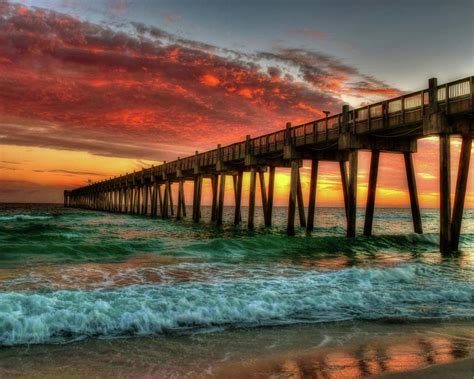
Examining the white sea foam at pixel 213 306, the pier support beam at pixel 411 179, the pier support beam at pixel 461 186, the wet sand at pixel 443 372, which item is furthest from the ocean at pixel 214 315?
the pier support beam at pixel 411 179

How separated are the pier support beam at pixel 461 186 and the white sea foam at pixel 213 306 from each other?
6464 mm

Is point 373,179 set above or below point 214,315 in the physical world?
above

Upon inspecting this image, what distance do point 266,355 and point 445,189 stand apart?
1265cm

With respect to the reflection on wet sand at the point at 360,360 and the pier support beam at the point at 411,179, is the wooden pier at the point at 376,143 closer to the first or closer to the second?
the pier support beam at the point at 411,179

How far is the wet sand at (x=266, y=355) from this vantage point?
4188 mm

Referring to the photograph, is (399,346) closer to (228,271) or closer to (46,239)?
(228,271)

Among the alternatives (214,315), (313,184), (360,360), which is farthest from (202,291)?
(313,184)

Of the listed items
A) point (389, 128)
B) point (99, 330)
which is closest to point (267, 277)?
point (99, 330)

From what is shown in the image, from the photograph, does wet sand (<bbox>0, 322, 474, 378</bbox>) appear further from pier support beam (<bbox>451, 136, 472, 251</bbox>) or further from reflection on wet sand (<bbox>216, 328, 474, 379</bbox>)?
pier support beam (<bbox>451, 136, 472, 251</bbox>)

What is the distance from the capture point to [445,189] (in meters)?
15.2

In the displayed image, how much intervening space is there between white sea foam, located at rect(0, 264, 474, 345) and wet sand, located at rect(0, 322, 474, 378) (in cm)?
55

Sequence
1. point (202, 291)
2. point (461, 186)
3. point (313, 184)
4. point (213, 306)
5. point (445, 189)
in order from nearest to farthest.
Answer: point (213, 306)
point (202, 291)
point (461, 186)
point (445, 189)
point (313, 184)

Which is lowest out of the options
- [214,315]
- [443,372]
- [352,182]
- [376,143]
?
[214,315]

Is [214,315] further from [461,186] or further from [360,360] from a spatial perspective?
[461,186]
